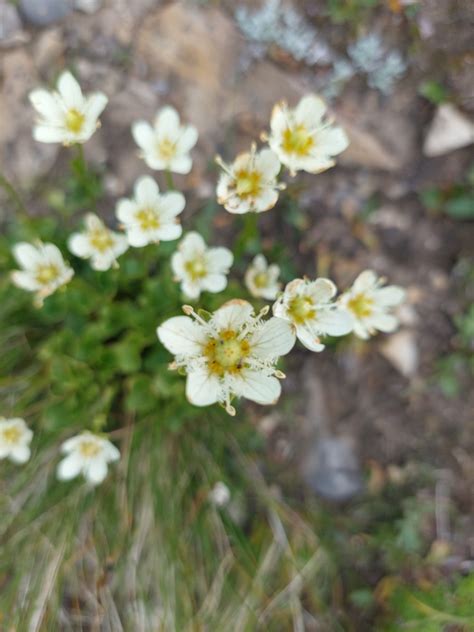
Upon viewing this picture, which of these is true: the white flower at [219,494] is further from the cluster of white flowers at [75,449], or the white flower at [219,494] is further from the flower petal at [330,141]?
the flower petal at [330,141]

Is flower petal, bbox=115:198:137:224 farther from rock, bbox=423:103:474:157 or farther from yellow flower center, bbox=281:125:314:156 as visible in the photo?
rock, bbox=423:103:474:157

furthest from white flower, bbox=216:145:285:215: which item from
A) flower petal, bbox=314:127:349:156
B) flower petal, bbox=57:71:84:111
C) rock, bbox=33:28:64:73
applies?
rock, bbox=33:28:64:73

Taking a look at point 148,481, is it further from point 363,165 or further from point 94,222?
point 363,165

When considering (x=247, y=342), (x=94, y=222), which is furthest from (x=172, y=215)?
(x=247, y=342)

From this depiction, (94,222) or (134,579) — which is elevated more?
(94,222)

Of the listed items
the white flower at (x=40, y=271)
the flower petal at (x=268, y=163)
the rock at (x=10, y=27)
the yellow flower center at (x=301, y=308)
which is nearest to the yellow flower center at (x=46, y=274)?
the white flower at (x=40, y=271)
